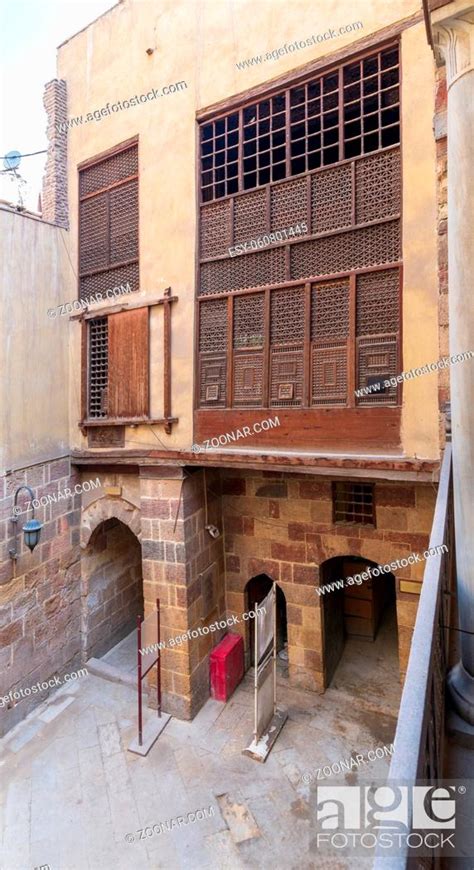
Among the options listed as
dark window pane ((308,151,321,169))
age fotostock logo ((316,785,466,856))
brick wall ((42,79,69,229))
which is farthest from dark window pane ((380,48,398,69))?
age fotostock logo ((316,785,466,856))

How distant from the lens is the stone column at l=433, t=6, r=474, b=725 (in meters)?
2.54

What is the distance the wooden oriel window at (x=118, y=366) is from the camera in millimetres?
7109

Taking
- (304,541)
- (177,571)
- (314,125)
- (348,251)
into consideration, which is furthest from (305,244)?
(177,571)

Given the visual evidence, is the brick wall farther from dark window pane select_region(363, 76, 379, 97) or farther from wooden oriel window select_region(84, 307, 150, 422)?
dark window pane select_region(363, 76, 379, 97)

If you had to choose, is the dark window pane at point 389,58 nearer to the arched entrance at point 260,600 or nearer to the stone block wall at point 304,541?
the stone block wall at point 304,541

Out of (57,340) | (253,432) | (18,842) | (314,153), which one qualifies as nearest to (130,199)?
(57,340)

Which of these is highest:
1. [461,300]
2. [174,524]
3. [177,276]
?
[177,276]

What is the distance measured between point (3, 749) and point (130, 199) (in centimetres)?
849

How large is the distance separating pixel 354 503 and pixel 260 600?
280cm

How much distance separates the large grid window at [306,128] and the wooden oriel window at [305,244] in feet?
0.05

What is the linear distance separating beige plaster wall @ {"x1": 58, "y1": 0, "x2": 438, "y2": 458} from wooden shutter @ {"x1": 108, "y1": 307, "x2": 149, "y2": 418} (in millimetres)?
196

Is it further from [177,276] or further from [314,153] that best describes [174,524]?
[314,153]

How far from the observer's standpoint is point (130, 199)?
739 cm

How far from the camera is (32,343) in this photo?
23.9 ft
